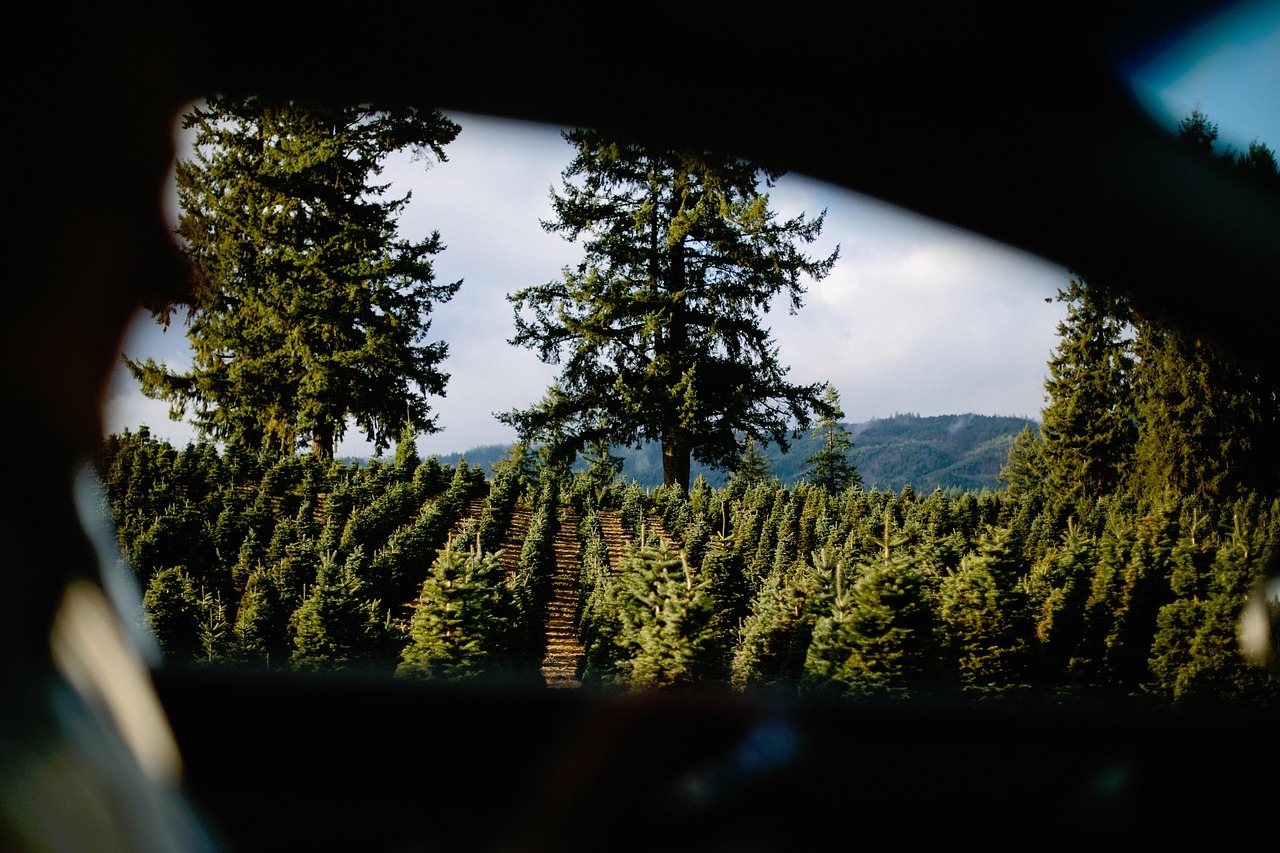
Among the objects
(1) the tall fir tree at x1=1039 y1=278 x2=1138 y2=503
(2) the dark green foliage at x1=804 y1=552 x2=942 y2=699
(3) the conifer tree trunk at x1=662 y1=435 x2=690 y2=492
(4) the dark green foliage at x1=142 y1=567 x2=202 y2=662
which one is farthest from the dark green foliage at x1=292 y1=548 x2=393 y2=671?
(1) the tall fir tree at x1=1039 y1=278 x2=1138 y2=503

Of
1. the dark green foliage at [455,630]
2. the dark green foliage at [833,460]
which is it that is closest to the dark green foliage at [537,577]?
the dark green foliage at [455,630]

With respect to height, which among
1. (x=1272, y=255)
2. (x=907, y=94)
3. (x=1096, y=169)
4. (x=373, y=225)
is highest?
(x=373, y=225)

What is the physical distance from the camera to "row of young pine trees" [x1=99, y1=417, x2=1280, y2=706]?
204 inches

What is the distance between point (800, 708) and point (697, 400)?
6.86 m

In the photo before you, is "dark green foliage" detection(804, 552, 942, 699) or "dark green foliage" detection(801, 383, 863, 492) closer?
"dark green foliage" detection(804, 552, 942, 699)

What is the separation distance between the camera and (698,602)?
18.1ft

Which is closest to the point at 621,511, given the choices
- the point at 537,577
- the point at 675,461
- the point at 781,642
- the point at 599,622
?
the point at 675,461

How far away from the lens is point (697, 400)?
11305 mm

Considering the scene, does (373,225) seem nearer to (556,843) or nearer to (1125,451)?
(556,843)

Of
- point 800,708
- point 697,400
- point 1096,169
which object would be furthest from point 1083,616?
point 1096,169

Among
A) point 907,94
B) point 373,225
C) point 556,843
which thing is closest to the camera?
point 907,94

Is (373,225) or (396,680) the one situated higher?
(373,225)

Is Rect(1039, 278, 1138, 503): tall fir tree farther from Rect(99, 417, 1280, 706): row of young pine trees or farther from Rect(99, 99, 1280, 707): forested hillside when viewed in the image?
Rect(99, 417, 1280, 706): row of young pine trees

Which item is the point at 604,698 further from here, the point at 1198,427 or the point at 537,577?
the point at 1198,427
